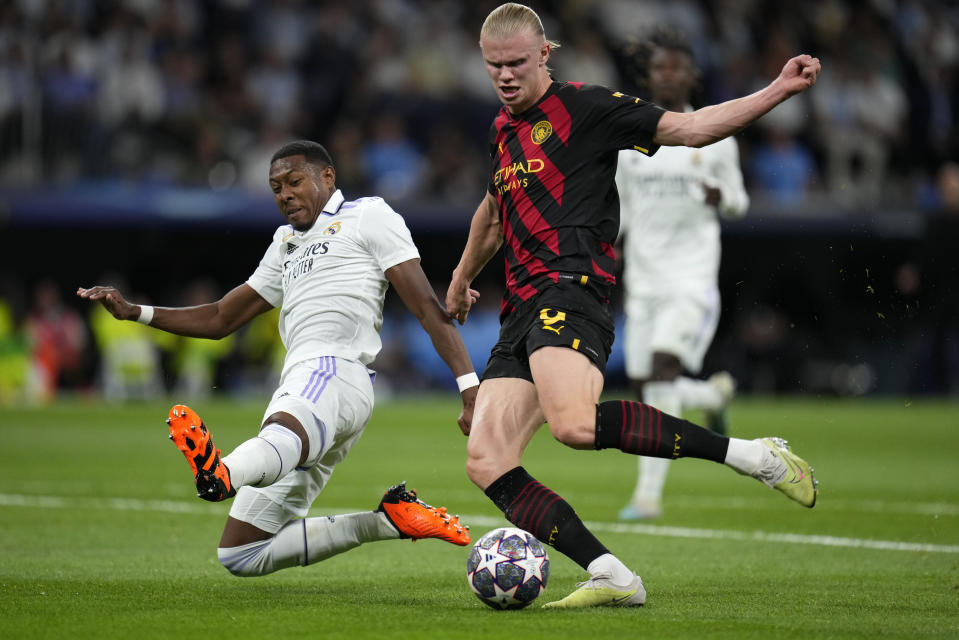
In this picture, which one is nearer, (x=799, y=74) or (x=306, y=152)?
(x=799, y=74)

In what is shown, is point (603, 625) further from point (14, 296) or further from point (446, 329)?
point (14, 296)

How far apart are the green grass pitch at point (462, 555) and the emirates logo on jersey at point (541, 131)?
1966mm

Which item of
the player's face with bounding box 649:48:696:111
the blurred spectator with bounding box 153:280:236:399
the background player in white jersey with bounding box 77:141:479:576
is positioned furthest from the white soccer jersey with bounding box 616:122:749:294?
the blurred spectator with bounding box 153:280:236:399

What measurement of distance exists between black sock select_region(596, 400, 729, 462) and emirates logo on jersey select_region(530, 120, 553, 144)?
1181 millimetres

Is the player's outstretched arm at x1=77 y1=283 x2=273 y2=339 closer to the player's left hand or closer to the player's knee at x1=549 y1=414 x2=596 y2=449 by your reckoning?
the player's knee at x1=549 y1=414 x2=596 y2=449

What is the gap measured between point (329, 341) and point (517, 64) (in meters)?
1.50

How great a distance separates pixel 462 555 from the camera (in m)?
7.73

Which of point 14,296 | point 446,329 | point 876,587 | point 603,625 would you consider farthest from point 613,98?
point 14,296

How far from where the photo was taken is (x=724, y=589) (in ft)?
20.4

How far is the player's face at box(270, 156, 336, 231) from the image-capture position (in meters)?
6.23

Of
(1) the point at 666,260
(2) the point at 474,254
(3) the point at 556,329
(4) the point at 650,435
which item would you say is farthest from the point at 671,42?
(4) the point at 650,435

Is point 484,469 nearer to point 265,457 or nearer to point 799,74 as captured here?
point 265,457

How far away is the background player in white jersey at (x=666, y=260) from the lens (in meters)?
9.27

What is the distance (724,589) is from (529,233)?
1.87 m
